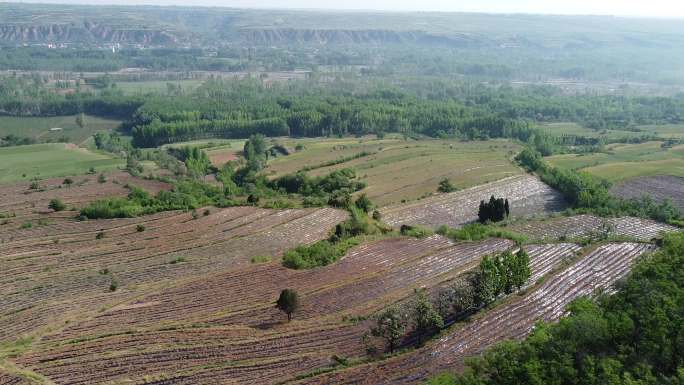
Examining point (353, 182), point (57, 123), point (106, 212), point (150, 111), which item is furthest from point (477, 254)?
point (57, 123)

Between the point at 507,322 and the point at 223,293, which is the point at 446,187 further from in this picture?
the point at 223,293

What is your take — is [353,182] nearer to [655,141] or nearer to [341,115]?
[341,115]

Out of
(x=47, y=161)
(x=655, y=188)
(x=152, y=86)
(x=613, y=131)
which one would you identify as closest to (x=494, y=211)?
(x=655, y=188)

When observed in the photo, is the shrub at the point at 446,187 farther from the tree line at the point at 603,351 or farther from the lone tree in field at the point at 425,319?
the tree line at the point at 603,351

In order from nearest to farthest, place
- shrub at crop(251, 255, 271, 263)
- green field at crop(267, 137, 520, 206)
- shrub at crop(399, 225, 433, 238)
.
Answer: shrub at crop(251, 255, 271, 263) < shrub at crop(399, 225, 433, 238) < green field at crop(267, 137, 520, 206)

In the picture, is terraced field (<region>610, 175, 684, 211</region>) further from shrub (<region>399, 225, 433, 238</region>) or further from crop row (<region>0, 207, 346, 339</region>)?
crop row (<region>0, 207, 346, 339</region>)

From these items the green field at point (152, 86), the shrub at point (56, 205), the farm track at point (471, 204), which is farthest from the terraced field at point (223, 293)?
the green field at point (152, 86)

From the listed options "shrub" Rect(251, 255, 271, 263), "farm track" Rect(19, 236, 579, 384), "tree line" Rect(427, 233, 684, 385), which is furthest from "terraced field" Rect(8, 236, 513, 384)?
"tree line" Rect(427, 233, 684, 385)
